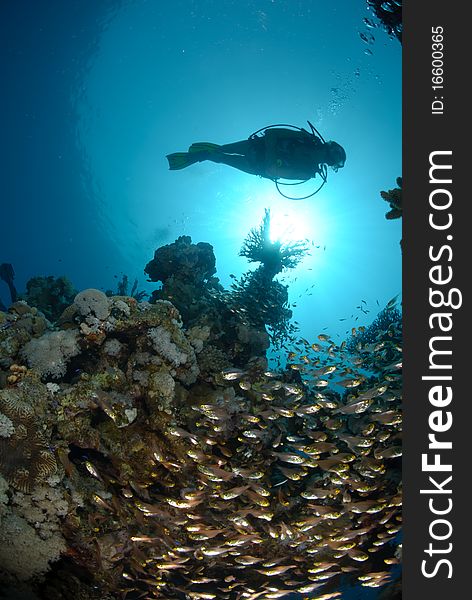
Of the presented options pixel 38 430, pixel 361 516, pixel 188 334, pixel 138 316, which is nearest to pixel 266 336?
pixel 188 334

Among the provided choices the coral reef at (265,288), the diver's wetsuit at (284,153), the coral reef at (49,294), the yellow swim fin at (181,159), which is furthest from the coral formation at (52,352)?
the yellow swim fin at (181,159)

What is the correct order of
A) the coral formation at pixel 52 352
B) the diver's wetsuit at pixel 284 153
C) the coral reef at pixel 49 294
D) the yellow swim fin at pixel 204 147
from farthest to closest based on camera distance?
1. the coral reef at pixel 49 294
2. the yellow swim fin at pixel 204 147
3. the diver's wetsuit at pixel 284 153
4. the coral formation at pixel 52 352

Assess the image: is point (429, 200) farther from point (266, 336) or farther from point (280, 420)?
point (266, 336)

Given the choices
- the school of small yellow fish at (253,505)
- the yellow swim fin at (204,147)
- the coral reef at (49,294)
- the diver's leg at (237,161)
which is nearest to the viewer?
the school of small yellow fish at (253,505)

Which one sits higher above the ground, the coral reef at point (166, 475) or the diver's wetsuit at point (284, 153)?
the diver's wetsuit at point (284, 153)

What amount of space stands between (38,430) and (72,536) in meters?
1.62

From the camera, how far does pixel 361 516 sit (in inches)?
290

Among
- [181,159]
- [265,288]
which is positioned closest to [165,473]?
[265,288]

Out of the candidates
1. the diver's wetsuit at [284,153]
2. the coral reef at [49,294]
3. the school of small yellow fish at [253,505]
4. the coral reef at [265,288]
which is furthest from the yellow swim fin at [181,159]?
the school of small yellow fish at [253,505]

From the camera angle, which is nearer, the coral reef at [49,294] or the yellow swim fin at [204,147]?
the yellow swim fin at [204,147]

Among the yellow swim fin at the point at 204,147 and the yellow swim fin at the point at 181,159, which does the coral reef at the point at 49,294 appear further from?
the yellow swim fin at the point at 204,147

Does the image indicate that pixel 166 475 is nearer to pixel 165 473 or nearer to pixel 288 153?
pixel 165 473

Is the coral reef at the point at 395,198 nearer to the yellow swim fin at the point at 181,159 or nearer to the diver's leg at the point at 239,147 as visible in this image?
the diver's leg at the point at 239,147

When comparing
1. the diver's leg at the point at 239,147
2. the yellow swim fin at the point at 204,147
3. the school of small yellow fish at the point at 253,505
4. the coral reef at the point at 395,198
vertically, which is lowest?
the school of small yellow fish at the point at 253,505
